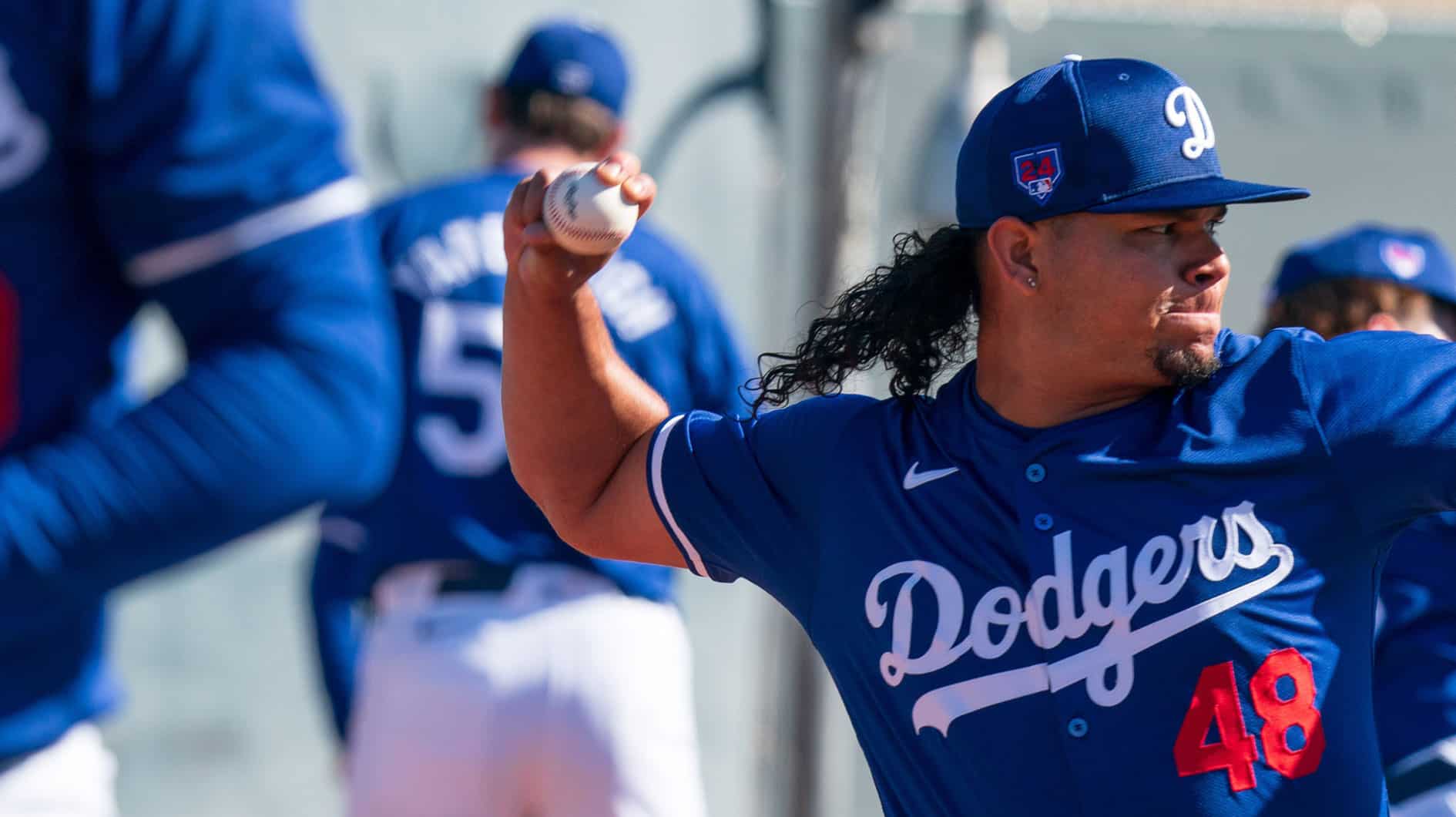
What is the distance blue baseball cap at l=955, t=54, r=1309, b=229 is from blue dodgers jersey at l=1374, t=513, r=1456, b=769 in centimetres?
104

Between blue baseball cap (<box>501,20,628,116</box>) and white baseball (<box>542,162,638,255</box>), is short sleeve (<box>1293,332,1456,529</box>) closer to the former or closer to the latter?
white baseball (<box>542,162,638,255</box>)

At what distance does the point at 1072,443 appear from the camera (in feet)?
6.89

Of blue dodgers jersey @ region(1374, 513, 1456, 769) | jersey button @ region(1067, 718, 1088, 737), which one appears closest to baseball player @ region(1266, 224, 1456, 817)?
blue dodgers jersey @ region(1374, 513, 1456, 769)

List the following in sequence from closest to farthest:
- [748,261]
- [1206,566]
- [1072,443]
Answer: [1206,566], [1072,443], [748,261]

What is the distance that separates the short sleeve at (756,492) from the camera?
7.24ft

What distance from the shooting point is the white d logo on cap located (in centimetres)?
206

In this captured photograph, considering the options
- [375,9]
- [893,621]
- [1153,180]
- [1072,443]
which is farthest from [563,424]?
[375,9]

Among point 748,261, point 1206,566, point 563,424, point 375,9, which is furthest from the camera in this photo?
point 748,261

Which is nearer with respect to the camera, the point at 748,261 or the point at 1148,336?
the point at 1148,336

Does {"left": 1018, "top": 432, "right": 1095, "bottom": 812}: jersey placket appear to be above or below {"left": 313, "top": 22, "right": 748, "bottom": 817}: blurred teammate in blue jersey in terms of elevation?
above

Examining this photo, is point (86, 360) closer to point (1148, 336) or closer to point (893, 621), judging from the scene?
point (893, 621)

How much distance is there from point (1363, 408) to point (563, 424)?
93 centimetres

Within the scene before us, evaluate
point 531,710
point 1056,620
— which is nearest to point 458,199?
point 531,710

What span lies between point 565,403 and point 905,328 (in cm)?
45
